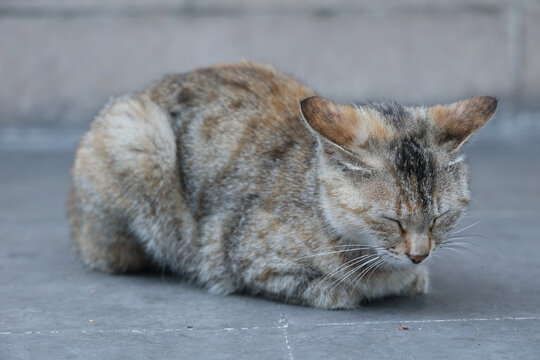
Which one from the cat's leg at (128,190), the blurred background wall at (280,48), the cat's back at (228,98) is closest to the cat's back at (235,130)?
the cat's back at (228,98)

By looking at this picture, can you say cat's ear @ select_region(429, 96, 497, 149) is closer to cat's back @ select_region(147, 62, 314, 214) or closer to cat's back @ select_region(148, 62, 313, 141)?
cat's back @ select_region(147, 62, 314, 214)

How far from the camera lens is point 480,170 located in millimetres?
7902

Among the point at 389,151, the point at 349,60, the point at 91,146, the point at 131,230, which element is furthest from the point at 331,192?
the point at 349,60

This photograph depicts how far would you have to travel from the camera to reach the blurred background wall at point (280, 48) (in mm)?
9328

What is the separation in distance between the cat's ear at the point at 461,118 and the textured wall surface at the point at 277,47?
5385 mm

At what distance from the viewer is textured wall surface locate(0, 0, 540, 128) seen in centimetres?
933

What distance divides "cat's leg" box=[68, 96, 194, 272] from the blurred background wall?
4709 millimetres

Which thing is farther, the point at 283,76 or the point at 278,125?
the point at 283,76

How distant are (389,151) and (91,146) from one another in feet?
6.26

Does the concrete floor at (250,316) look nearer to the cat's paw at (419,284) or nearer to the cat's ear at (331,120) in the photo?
the cat's paw at (419,284)

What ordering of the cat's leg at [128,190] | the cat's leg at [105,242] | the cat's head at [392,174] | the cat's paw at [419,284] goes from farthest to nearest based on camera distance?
the cat's leg at [105,242]
the cat's leg at [128,190]
the cat's paw at [419,284]
the cat's head at [392,174]

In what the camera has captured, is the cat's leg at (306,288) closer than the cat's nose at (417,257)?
No

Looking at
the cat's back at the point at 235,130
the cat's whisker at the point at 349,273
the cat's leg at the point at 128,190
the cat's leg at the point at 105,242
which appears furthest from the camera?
the cat's leg at the point at 105,242

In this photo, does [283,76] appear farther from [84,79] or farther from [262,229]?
[84,79]
